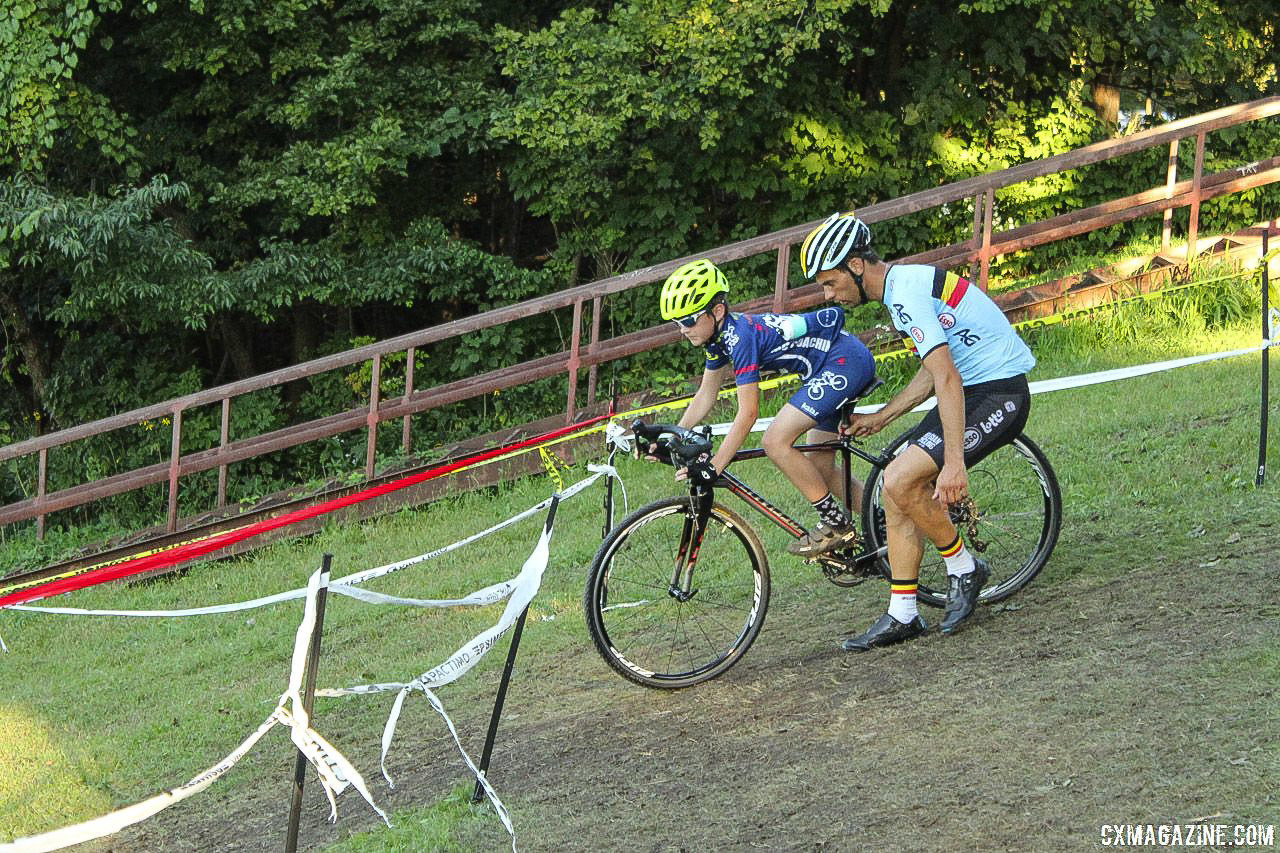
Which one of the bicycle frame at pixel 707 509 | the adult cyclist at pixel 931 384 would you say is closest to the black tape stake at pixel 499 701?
the bicycle frame at pixel 707 509

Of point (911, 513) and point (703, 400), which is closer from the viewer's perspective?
point (911, 513)

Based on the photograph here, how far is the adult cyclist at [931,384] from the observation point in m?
5.41

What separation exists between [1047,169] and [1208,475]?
182 inches

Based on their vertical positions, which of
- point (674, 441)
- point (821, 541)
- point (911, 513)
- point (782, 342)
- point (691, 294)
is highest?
point (691, 294)

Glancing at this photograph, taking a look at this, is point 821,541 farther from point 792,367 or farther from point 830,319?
point 830,319

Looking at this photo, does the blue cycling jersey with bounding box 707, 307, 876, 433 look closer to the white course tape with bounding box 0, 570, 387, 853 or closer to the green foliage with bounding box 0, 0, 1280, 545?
the white course tape with bounding box 0, 570, 387, 853

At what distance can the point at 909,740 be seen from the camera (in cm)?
505

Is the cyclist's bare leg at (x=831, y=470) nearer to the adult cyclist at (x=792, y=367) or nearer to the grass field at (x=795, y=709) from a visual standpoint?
the adult cyclist at (x=792, y=367)

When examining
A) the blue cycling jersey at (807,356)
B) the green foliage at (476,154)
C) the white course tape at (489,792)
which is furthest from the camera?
the green foliage at (476,154)

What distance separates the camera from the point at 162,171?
1589 centimetres

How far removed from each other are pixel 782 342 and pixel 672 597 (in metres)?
1.30

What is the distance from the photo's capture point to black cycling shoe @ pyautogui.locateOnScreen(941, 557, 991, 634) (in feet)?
19.7

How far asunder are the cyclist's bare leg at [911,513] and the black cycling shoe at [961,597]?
25 cm

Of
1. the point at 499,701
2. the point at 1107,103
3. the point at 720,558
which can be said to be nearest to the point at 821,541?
the point at 720,558
